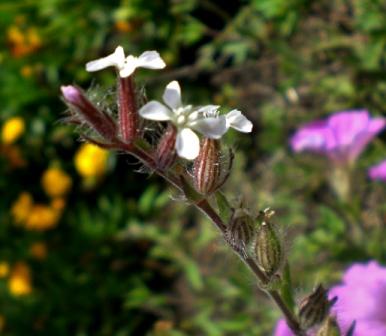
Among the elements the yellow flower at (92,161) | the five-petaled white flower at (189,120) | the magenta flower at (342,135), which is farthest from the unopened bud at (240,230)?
the yellow flower at (92,161)

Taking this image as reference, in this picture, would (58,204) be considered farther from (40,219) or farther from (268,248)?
(268,248)

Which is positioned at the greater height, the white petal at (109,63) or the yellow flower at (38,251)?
the yellow flower at (38,251)

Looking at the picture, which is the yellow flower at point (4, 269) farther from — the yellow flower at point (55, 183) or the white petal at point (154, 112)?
the white petal at point (154, 112)

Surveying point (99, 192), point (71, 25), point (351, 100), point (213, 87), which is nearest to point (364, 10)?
point (351, 100)

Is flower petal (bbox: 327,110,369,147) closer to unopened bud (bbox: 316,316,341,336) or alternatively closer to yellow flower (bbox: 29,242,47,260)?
unopened bud (bbox: 316,316,341,336)

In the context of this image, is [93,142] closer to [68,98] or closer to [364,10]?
[68,98]

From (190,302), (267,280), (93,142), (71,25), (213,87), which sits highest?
(71,25)

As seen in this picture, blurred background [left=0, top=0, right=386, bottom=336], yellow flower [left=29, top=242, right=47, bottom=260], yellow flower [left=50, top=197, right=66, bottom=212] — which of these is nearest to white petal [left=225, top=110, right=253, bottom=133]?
blurred background [left=0, top=0, right=386, bottom=336]
